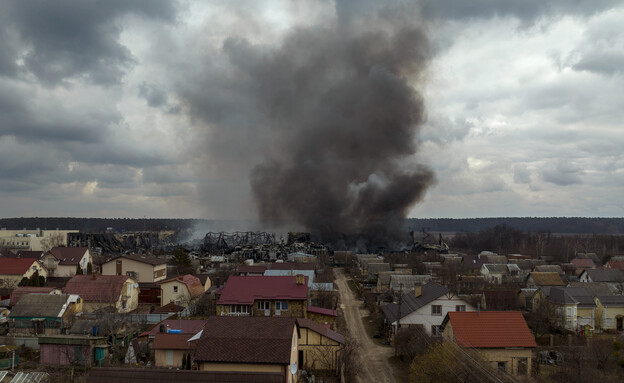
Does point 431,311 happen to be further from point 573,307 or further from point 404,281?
point 404,281

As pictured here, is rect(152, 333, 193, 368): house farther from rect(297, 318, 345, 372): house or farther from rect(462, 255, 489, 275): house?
rect(462, 255, 489, 275): house

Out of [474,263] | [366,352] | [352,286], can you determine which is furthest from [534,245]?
[366,352]

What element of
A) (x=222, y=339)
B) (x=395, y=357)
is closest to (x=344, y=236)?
(x=395, y=357)

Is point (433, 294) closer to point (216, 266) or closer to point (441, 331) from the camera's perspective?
point (441, 331)

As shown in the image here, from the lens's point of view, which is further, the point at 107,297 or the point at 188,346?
the point at 107,297

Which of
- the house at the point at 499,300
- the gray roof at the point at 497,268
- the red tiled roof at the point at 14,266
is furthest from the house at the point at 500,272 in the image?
the red tiled roof at the point at 14,266

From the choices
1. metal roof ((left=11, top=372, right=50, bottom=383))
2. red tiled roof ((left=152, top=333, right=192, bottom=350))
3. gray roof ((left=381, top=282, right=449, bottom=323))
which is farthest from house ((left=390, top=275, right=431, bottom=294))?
metal roof ((left=11, top=372, right=50, bottom=383))
